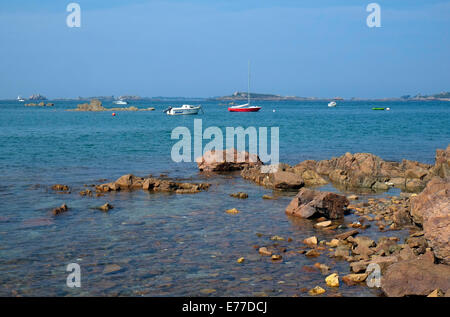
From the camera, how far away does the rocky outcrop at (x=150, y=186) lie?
76.5 feet

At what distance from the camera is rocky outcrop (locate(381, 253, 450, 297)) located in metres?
10.6

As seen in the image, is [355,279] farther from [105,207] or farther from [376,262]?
[105,207]

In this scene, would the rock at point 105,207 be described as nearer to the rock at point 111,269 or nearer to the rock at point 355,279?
the rock at point 111,269

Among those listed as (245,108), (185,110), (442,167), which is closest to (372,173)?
(442,167)

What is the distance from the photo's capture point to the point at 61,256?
45.1ft

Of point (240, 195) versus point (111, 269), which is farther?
point (240, 195)

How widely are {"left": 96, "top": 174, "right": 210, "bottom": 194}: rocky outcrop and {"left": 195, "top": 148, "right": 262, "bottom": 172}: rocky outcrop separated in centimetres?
564

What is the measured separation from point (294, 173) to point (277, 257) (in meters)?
13.4

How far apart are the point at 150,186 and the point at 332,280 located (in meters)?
13.5

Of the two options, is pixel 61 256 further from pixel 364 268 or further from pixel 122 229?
pixel 364 268

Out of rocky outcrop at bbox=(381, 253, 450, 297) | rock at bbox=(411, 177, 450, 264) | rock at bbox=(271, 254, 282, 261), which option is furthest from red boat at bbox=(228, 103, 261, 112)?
rocky outcrop at bbox=(381, 253, 450, 297)

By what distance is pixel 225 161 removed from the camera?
30.2m

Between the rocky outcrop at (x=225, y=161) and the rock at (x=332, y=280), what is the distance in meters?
18.4
